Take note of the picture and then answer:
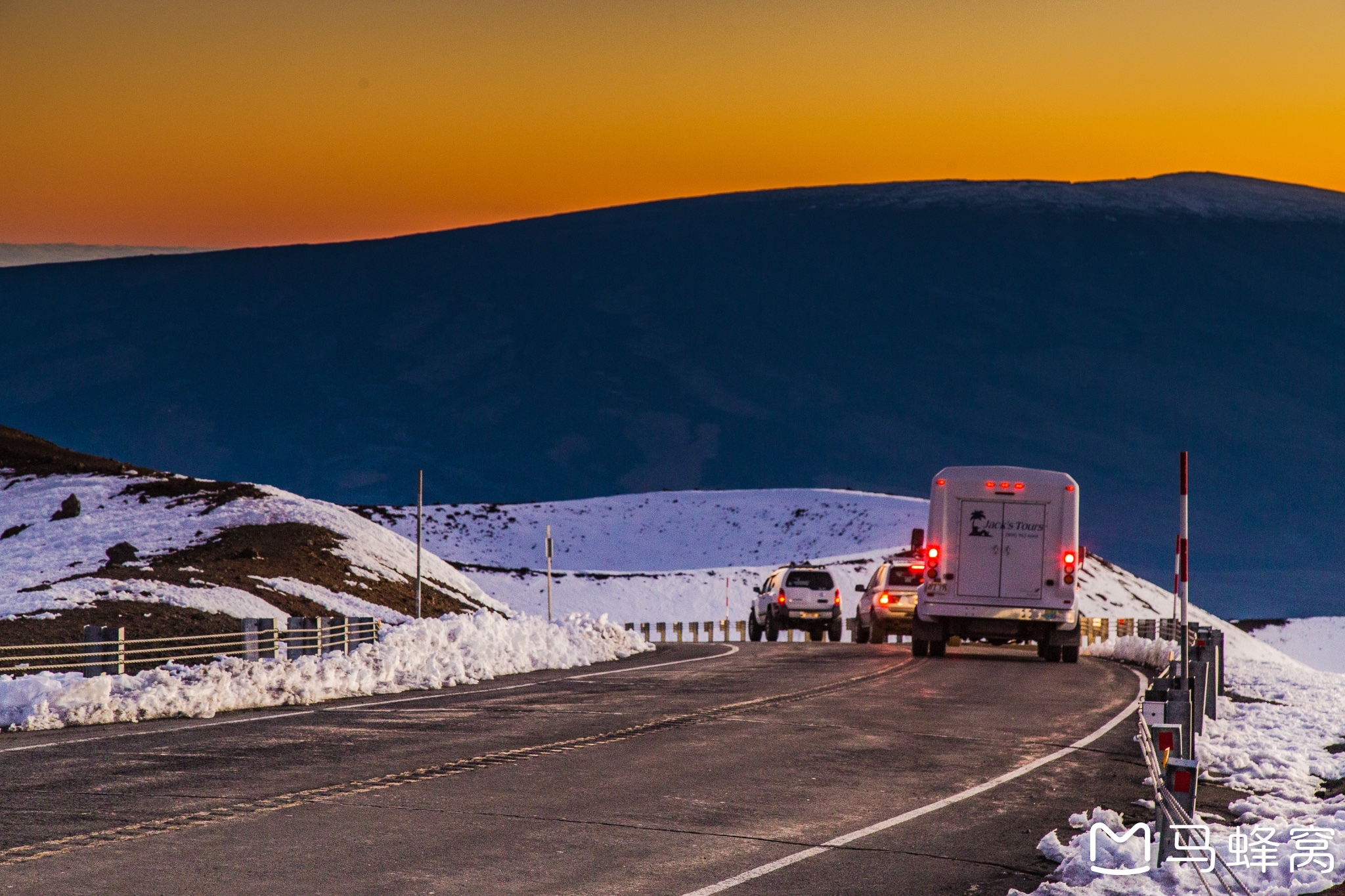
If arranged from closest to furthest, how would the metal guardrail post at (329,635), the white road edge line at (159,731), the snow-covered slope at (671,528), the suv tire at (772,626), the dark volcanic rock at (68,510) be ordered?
the white road edge line at (159,731) → the metal guardrail post at (329,635) → the suv tire at (772,626) → the dark volcanic rock at (68,510) → the snow-covered slope at (671,528)

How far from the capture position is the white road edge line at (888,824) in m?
8.38

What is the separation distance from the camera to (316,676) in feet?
65.5

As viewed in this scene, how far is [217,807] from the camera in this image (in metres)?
10.6

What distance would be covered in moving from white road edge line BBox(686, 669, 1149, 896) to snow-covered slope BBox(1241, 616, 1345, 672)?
233 ft

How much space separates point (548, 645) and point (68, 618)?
29.1ft

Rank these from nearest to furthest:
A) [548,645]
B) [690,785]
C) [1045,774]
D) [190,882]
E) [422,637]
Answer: [190,882]
[690,785]
[1045,774]
[422,637]
[548,645]

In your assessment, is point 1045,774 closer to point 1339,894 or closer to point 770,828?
point 770,828

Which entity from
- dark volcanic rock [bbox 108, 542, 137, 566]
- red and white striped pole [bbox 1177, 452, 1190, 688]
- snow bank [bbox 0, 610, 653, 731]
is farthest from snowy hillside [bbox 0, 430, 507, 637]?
red and white striped pole [bbox 1177, 452, 1190, 688]

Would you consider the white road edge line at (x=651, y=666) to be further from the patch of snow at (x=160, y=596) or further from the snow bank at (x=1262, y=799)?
the snow bank at (x=1262, y=799)

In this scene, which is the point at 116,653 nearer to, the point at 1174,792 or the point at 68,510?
the point at 1174,792

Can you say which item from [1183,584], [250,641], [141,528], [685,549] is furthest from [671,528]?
[1183,584]

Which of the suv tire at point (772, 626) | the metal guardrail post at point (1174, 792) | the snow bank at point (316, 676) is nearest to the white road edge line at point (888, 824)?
the metal guardrail post at point (1174, 792)

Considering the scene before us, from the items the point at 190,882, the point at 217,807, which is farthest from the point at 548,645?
the point at 190,882

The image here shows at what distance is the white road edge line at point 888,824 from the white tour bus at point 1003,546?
34.9 ft
